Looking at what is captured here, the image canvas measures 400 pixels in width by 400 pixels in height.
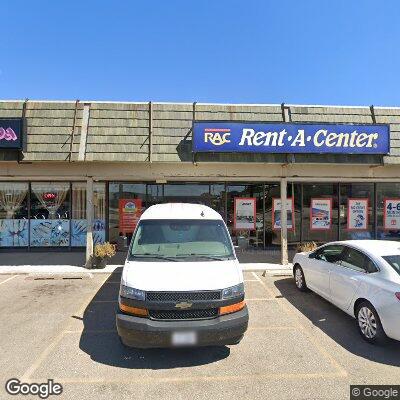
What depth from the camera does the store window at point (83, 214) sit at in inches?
534

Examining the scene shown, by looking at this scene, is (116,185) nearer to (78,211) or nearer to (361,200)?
(78,211)

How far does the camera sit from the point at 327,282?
22.3 feet

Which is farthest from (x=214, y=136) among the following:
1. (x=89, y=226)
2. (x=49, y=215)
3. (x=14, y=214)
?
(x=14, y=214)

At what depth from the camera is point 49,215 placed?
13.5 meters

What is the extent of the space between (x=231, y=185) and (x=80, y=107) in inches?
244

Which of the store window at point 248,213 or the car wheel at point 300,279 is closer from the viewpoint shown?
the car wheel at point 300,279

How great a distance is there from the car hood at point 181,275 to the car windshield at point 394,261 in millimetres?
2466

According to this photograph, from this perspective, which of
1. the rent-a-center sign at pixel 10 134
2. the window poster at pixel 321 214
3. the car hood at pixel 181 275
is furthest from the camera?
the window poster at pixel 321 214

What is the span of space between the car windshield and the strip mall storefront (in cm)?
507

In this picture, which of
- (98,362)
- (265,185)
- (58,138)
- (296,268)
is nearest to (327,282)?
(296,268)

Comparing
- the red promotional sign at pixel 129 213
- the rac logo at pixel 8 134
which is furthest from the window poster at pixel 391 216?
the rac logo at pixel 8 134

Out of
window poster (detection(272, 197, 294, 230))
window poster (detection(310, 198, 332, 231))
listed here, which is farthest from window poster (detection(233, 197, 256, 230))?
window poster (detection(310, 198, 332, 231))

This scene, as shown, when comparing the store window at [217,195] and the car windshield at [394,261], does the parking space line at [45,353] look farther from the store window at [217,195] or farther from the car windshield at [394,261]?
the store window at [217,195]

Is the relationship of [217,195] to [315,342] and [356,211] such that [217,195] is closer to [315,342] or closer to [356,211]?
[356,211]
